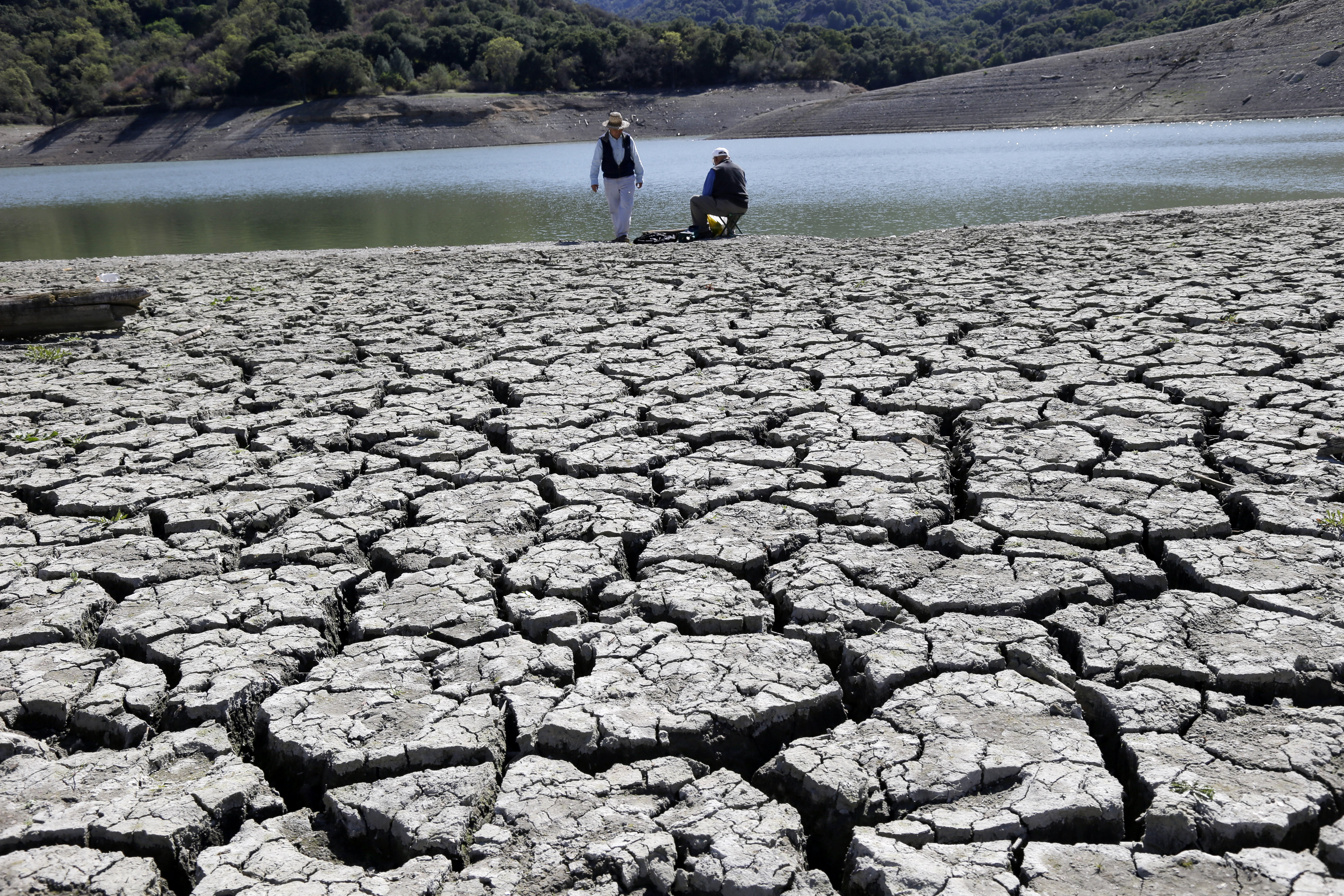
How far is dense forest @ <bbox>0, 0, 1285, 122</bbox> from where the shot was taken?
51125 millimetres

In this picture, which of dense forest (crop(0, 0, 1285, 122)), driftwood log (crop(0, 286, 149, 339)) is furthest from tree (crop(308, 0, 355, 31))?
driftwood log (crop(0, 286, 149, 339))

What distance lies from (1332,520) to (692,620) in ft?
6.51

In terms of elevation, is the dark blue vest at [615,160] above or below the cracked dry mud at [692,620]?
above

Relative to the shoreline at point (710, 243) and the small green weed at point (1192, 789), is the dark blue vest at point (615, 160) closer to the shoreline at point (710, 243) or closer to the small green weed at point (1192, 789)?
the shoreline at point (710, 243)

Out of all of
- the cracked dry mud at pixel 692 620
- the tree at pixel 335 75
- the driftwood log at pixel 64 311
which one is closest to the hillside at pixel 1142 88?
the tree at pixel 335 75

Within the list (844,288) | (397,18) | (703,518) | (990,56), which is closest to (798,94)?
(990,56)

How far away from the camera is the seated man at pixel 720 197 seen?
991cm

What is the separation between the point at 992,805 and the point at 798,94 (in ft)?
175

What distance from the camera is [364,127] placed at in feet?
147

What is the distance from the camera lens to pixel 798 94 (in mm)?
50875

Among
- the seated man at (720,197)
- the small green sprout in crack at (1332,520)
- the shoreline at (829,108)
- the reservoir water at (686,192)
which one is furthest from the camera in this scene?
the shoreline at (829,108)

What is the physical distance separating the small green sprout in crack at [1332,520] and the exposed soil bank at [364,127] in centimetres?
4410

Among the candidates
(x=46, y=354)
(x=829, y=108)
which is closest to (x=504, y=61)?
(x=829, y=108)

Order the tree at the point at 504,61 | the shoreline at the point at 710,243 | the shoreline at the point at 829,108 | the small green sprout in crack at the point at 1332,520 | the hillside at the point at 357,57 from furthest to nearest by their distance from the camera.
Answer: the tree at the point at 504,61 → the hillside at the point at 357,57 → the shoreline at the point at 829,108 → the shoreline at the point at 710,243 → the small green sprout in crack at the point at 1332,520
